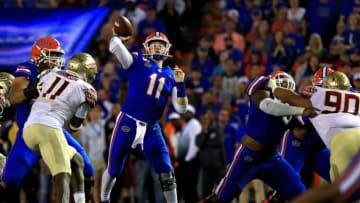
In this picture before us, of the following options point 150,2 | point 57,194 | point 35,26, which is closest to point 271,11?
point 150,2

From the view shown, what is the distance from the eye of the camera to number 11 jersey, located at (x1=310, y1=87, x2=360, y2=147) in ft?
18.4

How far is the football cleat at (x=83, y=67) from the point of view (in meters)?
6.32

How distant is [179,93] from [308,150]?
1596mm

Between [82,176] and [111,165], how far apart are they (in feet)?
2.06

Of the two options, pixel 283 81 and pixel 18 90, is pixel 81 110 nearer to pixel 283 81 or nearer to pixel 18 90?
pixel 18 90

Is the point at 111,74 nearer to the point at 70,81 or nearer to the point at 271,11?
the point at 271,11

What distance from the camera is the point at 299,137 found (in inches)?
266

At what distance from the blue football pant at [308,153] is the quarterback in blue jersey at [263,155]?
1.00 meters

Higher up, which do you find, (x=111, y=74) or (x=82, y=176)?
(x=111, y=74)

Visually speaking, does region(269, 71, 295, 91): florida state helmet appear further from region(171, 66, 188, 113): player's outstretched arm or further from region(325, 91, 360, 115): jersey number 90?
region(171, 66, 188, 113): player's outstretched arm

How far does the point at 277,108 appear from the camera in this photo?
18.3 feet

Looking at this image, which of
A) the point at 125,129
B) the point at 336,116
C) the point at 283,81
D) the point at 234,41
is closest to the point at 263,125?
the point at 283,81

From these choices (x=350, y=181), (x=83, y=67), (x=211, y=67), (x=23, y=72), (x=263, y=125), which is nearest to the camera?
(x=350, y=181)

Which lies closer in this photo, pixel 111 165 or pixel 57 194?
pixel 57 194
